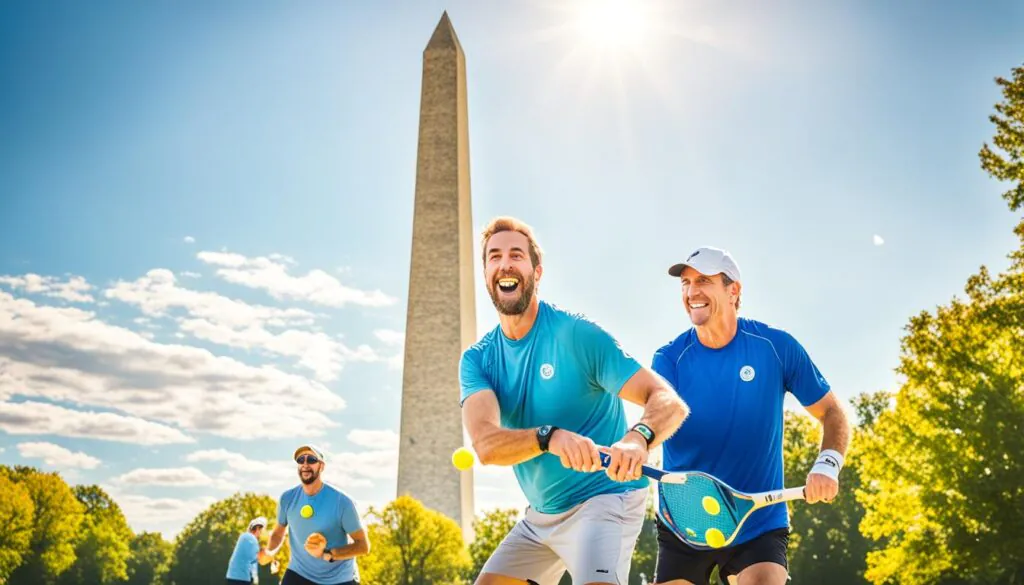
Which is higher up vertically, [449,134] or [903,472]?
[449,134]

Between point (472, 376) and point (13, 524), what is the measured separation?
49.7m

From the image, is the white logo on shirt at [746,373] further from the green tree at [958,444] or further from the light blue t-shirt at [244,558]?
the green tree at [958,444]

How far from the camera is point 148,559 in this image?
66.8m

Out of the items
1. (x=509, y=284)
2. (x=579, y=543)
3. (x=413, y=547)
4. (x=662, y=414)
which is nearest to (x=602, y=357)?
(x=662, y=414)

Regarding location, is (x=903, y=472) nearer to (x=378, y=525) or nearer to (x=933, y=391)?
(x=933, y=391)

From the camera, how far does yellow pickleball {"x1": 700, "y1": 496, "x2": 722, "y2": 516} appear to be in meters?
Answer: 4.66

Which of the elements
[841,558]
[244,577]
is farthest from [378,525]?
[244,577]

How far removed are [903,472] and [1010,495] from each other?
2.56m

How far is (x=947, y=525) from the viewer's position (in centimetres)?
2352

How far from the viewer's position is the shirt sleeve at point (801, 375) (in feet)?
17.9

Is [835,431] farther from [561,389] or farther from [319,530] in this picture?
[319,530]

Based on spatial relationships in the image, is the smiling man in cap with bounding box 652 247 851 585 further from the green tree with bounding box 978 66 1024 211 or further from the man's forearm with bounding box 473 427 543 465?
the green tree with bounding box 978 66 1024 211

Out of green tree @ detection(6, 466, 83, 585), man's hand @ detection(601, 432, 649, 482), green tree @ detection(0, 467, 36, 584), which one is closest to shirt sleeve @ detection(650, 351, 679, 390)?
man's hand @ detection(601, 432, 649, 482)

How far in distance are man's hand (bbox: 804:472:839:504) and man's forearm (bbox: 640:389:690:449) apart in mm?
1048
